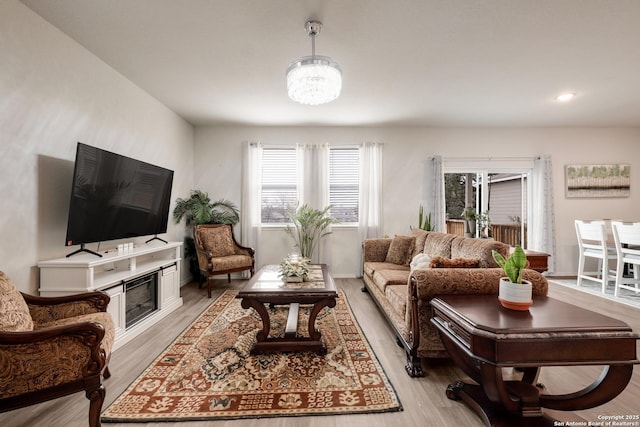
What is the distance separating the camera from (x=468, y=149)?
205 inches

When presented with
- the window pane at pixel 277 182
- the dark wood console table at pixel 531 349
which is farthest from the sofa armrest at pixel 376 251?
the dark wood console table at pixel 531 349

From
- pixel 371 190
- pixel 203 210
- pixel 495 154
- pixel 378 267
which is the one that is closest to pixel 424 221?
pixel 371 190

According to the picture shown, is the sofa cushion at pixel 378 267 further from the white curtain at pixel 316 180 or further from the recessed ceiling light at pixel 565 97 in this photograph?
the recessed ceiling light at pixel 565 97

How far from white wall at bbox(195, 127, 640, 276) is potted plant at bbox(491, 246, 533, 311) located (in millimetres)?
3585

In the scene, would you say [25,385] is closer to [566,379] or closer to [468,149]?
[566,379]


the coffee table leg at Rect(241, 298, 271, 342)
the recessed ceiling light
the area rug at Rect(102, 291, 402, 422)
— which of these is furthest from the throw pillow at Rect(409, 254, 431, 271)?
the recessed ceiling light

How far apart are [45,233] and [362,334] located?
2.89 m

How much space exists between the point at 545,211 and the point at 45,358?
6.56m

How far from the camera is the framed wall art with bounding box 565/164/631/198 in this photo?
5164 mm

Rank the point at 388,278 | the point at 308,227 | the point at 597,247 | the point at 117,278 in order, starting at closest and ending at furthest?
the point at 117,278, the point at 388,278, the point at 597,247, the point at 308,227

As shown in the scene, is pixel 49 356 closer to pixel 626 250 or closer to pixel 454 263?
pixel 454 263

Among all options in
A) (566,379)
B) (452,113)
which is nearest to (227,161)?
(452,113)

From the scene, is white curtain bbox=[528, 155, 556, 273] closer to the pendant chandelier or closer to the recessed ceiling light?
the recessed ceiling light

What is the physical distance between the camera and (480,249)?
7.97 feet
